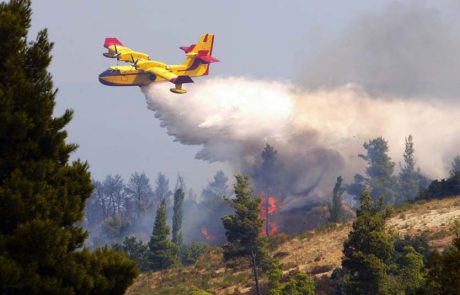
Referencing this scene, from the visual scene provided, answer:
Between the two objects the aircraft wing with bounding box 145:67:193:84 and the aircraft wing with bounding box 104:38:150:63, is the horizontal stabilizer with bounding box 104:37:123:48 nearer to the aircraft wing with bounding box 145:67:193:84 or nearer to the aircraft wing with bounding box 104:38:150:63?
the aircraft wing with bounding box 104:38:150:63

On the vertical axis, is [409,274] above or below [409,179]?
below

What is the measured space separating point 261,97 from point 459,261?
105629 mm

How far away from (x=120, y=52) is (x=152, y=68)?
246 inches

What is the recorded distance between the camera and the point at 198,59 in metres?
110

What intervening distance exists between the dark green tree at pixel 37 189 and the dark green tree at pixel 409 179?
5656 inches

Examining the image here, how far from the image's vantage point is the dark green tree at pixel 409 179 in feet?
542

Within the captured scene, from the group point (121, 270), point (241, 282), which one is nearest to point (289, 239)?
point (241, 282)

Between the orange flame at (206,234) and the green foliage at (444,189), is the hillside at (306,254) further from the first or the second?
the orange flame at (206,234)

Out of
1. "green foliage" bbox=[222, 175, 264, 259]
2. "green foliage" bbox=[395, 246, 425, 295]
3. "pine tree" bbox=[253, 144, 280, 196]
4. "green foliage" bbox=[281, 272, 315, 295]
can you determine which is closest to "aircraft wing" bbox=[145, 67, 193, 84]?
"pine tree" bbox=[253, 144, 280, 196]

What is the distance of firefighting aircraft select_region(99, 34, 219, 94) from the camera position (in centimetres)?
9888

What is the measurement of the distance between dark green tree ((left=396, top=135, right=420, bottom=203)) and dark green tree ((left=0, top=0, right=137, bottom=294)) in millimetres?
143652

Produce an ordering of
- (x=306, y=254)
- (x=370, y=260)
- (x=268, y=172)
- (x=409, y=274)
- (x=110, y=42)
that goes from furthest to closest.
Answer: (x=268, y=172) < (x=110, y=42) < (x=306, y=254) < (x=409, y=274) < (x=370, y=260)

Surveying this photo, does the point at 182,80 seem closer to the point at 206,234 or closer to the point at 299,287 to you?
the point at 299,287

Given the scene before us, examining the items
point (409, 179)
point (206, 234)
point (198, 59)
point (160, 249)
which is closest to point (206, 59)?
point (198, 59)
